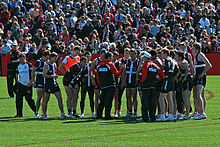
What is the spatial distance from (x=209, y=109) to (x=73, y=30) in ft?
50.5

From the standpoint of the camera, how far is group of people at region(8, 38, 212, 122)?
1535 cm

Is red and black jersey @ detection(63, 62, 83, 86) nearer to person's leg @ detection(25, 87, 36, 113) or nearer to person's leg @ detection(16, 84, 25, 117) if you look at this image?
person's leg @ detection(25, 87, 36, 113)

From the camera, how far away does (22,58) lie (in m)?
17.0

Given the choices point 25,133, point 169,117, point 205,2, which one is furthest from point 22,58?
point 205,2

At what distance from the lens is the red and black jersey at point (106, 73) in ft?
51.9

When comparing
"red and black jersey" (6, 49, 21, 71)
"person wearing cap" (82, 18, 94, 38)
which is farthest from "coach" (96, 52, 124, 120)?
"person wearing cap" (82, 18, 94, 38)

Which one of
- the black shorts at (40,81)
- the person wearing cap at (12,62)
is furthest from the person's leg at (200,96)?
the person wearing cap at (12,62)

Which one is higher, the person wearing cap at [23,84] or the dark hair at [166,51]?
the dark hair at [166,51]

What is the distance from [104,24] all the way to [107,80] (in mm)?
16868

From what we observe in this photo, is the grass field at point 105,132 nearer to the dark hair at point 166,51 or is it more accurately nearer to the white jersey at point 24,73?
the white jersey at point 24,73

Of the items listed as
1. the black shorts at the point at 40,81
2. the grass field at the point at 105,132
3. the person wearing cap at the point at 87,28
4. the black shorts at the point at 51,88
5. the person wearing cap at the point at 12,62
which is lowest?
the grass field at the point at 105,132

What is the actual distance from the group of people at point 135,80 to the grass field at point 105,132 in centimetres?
53

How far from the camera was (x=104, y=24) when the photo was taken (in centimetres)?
3256

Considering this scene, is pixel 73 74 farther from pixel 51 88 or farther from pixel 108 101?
pixel 108 101
